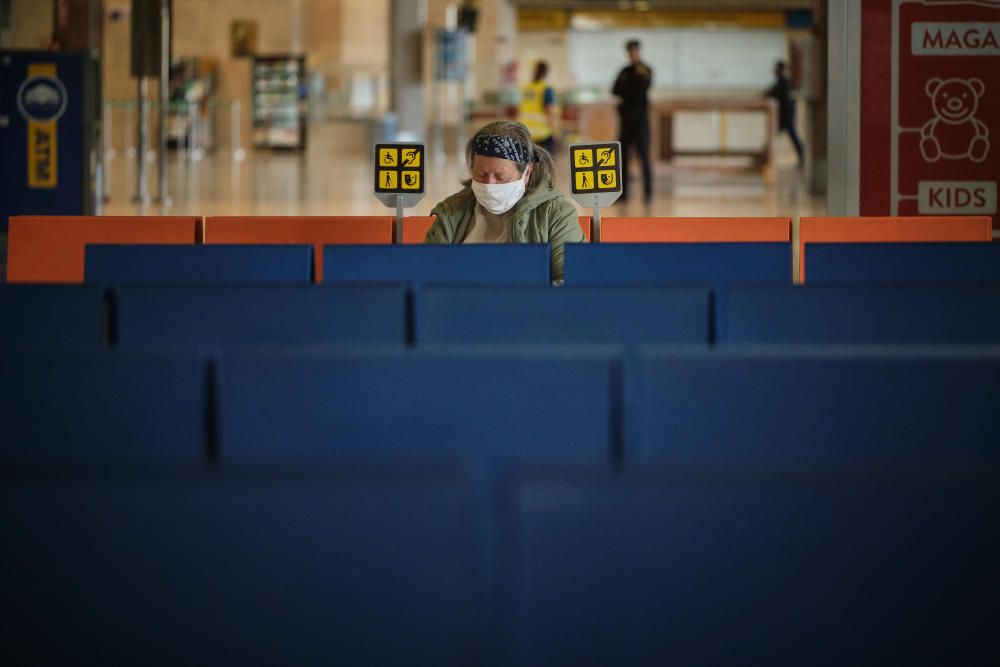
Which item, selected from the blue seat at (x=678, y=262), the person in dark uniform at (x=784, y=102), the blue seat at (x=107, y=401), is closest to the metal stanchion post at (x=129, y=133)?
the person in dark uniform at (x=784, y=102)

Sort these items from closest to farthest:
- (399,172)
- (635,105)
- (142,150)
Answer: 1. (399,172)
2. (142,150)
3. (635,105)

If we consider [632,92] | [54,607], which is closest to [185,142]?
[632,92]

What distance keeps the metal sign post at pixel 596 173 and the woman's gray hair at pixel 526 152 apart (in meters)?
0.40

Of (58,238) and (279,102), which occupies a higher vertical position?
(279,102)

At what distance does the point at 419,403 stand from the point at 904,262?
266 centimetres

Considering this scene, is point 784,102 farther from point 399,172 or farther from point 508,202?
point 508,202

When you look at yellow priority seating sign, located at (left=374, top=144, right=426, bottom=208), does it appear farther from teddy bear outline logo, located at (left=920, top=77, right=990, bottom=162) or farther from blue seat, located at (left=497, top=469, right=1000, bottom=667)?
blue seat, located at (left=497, top=469, right=1000, bottom=667)

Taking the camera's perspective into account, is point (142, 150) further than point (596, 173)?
Yes

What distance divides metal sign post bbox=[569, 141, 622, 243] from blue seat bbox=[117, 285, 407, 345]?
2.26 m

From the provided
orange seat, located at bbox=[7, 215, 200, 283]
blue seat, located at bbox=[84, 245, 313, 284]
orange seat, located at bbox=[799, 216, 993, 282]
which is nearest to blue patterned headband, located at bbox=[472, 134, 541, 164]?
blue seat, located at bbox=[84, 245, 313, 284]

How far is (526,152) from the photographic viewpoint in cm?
484

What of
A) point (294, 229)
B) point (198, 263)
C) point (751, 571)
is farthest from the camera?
point (294, 229)

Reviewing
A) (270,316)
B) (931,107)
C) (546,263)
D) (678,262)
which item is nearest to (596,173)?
(678,262)

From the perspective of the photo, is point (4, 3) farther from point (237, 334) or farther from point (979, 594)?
point (979, 594)
